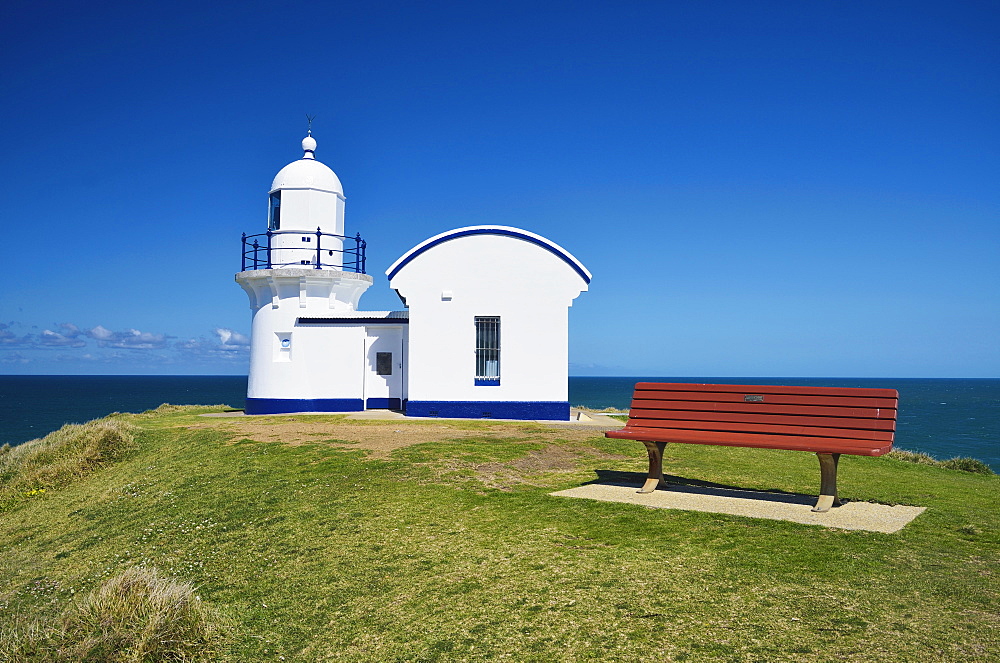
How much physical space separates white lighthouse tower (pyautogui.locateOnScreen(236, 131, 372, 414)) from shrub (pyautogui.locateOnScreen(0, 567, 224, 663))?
58.8 feet

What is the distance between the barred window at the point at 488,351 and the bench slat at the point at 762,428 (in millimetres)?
12323

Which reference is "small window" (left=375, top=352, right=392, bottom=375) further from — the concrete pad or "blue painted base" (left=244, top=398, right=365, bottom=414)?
the concrete pad

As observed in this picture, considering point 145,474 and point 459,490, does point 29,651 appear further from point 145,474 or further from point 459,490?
point 145,474

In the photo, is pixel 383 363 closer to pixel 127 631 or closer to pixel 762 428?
pixel 762 428

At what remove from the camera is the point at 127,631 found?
5.96m

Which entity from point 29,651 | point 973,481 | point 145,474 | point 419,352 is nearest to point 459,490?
point 29,651

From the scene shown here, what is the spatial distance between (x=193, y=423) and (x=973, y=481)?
17999 millimetres

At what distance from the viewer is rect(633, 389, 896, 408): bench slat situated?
8835mm

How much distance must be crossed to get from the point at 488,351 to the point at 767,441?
13935 millimetres

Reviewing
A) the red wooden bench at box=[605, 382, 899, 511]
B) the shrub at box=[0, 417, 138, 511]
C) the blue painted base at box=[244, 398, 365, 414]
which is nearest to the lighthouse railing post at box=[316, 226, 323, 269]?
the blue painted base at box=[244, 398, 365, 414]

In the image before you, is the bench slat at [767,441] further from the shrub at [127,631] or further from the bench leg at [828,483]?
the shrub at [127,631]

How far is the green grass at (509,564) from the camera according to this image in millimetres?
5469

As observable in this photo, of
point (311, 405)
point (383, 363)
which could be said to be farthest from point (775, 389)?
point (311, 405)

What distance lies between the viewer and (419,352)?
73.8 feet
